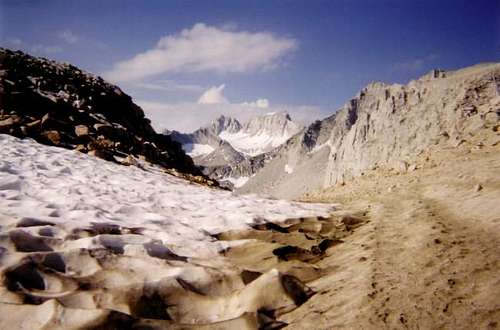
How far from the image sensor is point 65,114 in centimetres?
1852

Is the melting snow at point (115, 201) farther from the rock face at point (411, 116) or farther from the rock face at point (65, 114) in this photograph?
the rock face at point (411, 116)

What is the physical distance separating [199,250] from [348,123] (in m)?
199

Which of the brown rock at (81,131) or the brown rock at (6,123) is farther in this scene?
the brown rock at (81,131)

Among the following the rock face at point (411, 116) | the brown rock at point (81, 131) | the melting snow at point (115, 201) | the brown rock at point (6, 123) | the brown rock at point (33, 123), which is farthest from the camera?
the rock face at point (411, 116)

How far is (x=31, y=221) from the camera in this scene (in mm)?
6156

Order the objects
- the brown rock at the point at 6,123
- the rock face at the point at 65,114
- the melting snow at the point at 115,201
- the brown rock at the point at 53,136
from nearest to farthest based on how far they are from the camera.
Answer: the melting snow at the point at 115,201
the brown rock at the point at 6,123
the brown rock at the point at 53,136
the rock face at the point at 65,114

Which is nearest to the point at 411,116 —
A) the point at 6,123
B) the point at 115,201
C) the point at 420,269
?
the point at 6,123

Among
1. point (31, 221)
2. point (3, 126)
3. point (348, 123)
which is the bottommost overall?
point (31, 221)

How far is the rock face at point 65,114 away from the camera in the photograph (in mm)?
14391

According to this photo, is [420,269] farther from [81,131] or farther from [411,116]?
[411,116]

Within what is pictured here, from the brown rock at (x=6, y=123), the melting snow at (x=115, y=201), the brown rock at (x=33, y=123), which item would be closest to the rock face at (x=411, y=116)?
the melting snow at (x=115, y=201)

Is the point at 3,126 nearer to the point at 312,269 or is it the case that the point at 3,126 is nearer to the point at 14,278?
the point at 14,278

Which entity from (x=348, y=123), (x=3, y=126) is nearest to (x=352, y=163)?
(x=348, y=123)

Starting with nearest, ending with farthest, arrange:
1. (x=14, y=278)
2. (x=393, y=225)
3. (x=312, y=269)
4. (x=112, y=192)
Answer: (x=14, y=278)
(x=312, y=269)
(x=393, y=225)
(x=112, y=192)
